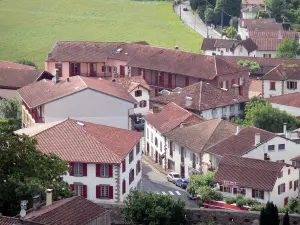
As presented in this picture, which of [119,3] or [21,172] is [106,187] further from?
[119,3]

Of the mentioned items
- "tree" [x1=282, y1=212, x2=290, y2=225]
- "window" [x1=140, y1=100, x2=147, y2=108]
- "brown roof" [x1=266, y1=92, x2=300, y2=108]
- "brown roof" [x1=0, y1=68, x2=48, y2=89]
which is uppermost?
"brown roof" [x1=0, y1=68, x2=48, y2=89]

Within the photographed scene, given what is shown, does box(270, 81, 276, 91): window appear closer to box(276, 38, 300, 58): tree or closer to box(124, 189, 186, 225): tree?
box(276, 38, 300, 58): tree

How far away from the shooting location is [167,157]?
271 ft

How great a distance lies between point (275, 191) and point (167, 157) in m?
14.0

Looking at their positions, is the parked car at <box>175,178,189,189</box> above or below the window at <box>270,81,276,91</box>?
below

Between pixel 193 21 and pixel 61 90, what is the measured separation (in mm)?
81725

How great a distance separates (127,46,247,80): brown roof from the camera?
10619cm

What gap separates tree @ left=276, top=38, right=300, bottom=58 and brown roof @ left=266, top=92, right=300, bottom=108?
3234 cm

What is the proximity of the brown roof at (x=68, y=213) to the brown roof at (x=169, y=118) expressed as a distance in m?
33.4

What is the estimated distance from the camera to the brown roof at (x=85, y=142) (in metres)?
68.3

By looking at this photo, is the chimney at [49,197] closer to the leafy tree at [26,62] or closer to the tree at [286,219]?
the tree at [286,219]

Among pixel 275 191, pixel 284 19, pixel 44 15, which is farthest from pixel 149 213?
pixel 44 15

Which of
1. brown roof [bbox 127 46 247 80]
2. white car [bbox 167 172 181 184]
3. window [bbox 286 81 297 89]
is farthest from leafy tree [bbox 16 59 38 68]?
white car [bbox 167 172 181 184]

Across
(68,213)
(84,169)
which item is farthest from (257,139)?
(68,213)
